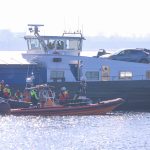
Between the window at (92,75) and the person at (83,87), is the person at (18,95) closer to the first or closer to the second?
the person at (83,87)

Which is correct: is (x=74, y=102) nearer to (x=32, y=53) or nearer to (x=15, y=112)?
(x=15, y=112)

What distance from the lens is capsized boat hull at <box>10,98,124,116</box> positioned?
53844mm

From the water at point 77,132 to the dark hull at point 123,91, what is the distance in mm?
2012

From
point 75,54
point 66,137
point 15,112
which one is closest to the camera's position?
point 66,137

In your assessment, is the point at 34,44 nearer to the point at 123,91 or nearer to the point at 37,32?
the point at 37,32

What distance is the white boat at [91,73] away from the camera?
2315 inches

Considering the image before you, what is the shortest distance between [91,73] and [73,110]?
6567mm

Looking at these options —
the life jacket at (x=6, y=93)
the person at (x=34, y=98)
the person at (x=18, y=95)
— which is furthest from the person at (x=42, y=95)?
the life jacket at (x=6, y=93)

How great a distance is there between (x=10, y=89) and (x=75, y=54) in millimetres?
6243

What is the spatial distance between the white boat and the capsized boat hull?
9.36 ft

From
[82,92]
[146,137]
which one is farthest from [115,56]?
[146,137]

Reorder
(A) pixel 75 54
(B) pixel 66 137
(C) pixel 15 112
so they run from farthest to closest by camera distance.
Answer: (A) pixel 75 54, (C) pixel 15 112, (B) pixel 66 137

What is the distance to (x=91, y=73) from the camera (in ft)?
198

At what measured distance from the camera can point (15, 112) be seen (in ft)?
177
